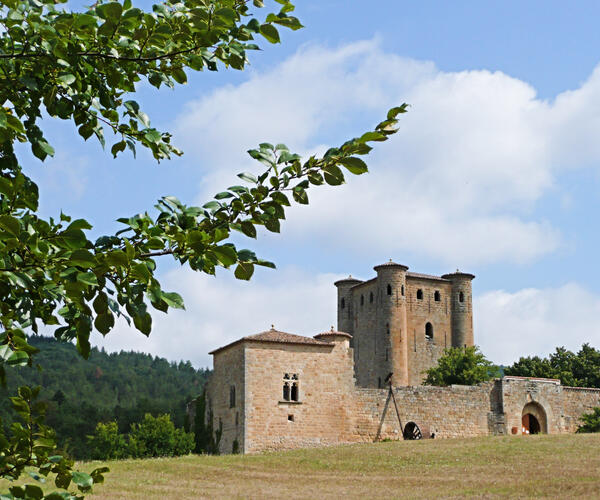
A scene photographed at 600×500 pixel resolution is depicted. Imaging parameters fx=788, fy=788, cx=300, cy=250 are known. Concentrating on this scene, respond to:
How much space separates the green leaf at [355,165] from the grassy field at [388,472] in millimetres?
17925

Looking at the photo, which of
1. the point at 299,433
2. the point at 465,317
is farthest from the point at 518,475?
the point at 465,317

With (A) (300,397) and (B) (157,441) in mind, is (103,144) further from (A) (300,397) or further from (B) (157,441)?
(B) (157,441)

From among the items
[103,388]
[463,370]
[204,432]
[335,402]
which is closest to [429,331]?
[463,370]

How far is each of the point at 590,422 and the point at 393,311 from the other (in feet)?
52.2

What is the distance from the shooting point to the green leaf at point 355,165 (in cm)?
363

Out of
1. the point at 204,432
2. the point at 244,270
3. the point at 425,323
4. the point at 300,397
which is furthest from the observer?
the point at 425,323

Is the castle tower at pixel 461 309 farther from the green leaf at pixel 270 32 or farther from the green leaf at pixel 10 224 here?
the green leaf at pixel 10 224

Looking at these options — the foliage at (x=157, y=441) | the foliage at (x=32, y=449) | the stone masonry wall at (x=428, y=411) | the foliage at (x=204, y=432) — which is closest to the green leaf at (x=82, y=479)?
the foliage at (x=32, y=449)

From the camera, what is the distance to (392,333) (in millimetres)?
54562

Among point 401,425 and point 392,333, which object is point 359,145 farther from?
point 392,333

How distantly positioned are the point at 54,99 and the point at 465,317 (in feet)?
186

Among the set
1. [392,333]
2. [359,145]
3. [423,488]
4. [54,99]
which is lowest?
[423,488]

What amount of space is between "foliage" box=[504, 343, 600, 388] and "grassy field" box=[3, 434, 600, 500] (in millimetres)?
22005

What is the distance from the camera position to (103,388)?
124312 mm
